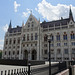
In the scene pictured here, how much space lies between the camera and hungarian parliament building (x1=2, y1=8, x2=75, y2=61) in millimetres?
45369

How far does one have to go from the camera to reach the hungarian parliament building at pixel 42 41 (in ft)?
149

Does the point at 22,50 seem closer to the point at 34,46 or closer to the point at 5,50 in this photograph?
the point at 34,46

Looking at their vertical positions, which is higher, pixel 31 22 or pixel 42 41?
pixel 31 22

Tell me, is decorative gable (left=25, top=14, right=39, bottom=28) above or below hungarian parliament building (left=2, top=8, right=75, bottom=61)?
above

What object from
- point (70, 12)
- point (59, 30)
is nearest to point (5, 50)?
point (59, 30)

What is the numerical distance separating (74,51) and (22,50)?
28.2 m

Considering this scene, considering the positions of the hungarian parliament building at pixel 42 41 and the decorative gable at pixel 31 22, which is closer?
the hungarian parliament building at pixel 42 41

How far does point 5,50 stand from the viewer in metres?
62.9

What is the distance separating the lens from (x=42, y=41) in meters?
51.7

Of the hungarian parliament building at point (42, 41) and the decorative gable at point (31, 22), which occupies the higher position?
the decorative gable at point (31, 22)

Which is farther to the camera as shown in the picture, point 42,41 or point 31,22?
point 31,22

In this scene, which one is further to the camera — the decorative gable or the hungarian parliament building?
the decorative gable

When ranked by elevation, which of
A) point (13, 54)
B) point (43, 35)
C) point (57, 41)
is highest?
point (43, 35)

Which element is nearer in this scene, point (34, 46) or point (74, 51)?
point (74, 51)
